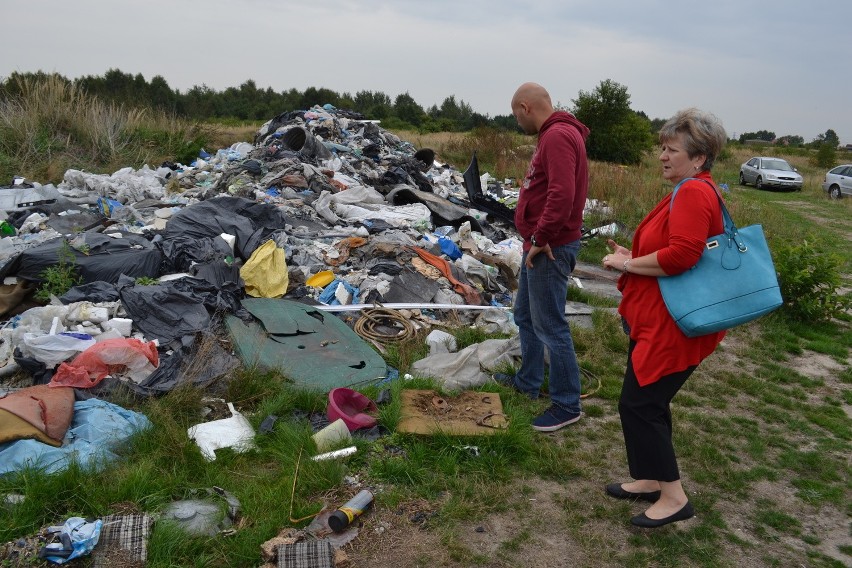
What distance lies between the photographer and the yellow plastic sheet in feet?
18.2

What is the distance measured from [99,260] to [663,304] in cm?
470

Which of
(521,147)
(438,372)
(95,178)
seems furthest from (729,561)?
(521,147)

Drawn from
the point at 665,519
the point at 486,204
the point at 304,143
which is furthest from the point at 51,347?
the point at 304,143

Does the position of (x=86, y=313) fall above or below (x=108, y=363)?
above

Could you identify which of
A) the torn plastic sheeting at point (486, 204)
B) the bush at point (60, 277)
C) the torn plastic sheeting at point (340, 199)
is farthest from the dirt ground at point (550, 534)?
the torn plastic sheeting at point (486, 204)

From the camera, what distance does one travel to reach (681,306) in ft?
7.90

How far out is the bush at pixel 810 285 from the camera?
6180 millimetres

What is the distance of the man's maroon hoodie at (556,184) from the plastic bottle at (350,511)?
1.65 metres

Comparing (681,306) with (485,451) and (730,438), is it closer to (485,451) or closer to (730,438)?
(485,451)

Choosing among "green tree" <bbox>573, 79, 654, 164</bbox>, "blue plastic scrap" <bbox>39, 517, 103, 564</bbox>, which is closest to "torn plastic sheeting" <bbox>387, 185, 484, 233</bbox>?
"blue plastic scrap" <bbox>39, 517, 103, 564</bbox>

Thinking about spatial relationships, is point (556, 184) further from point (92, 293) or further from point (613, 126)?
point (613, 126)

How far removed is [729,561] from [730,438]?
1311 millimetres

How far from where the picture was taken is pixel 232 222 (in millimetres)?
6289

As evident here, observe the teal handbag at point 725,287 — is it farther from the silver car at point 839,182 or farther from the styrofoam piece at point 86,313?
the silver car at point 839,182
